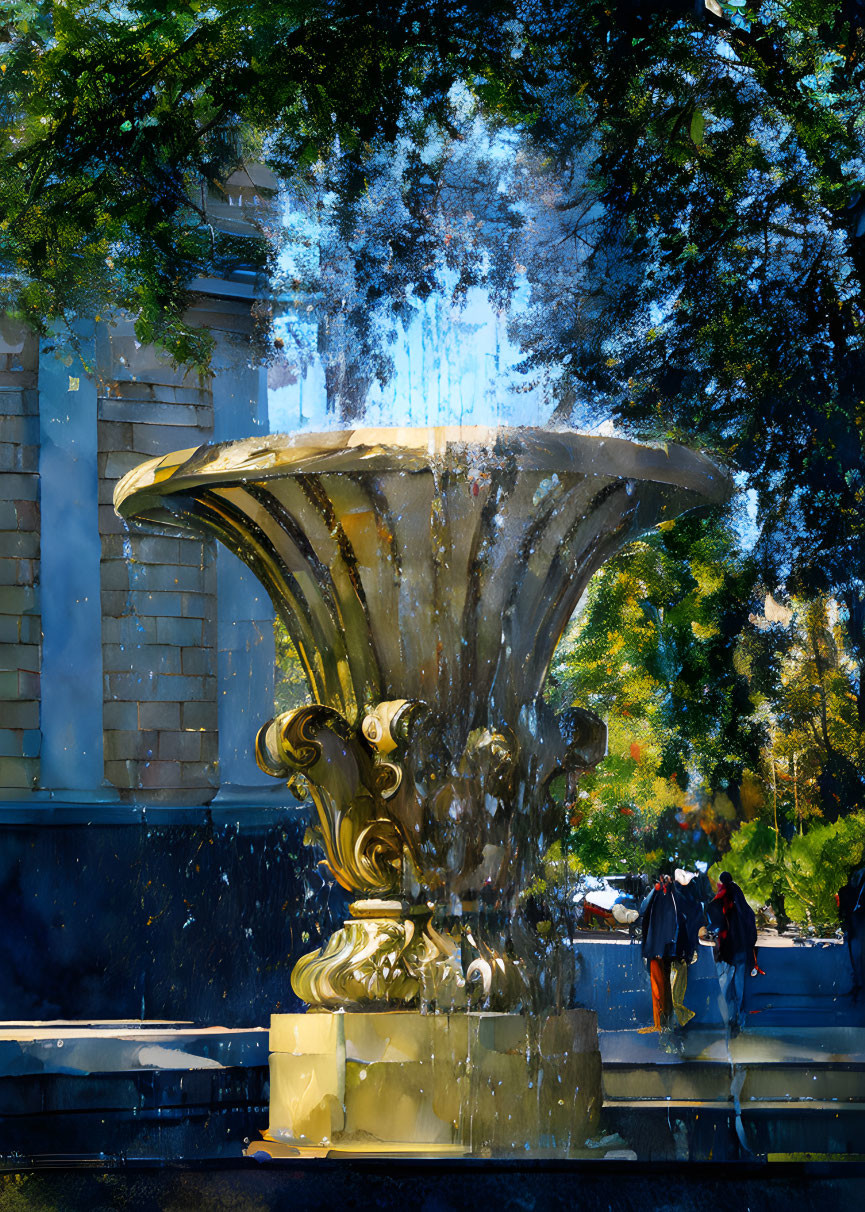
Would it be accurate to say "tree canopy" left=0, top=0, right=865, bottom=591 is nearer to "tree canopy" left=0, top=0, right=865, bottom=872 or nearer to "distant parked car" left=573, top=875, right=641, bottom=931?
"tree canopy" left=0, top=0, right=865, bottom=872

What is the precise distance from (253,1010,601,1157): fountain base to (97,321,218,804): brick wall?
4183mm

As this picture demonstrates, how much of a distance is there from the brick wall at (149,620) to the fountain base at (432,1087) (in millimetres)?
4183

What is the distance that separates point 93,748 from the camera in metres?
7.12

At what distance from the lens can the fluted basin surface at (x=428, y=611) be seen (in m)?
3.32

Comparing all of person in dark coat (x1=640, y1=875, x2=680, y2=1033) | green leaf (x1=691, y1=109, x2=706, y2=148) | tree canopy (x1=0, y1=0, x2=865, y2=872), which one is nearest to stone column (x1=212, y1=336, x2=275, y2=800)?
tree canopy (x1=0, y1=0, x2=865, y2=872)

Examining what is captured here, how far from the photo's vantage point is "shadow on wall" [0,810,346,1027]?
672 centimetres

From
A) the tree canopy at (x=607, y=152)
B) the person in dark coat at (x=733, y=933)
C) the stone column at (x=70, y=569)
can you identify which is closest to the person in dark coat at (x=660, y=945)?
the person in dark coat at (x=733, y=933)

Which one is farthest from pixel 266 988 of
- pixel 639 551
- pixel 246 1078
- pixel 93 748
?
pixel 639 551

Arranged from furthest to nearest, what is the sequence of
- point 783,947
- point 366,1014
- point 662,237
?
point 783,947, point 662,237, point 366,1014

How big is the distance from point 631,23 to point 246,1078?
14.6 ft

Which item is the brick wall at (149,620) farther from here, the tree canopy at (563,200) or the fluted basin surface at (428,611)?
the fluted basin surface at (428,611)

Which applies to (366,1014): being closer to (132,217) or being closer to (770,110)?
(770,110)

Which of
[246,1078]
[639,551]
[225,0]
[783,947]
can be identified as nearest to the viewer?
[246,1078]

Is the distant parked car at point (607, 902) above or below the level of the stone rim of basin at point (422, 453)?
below
